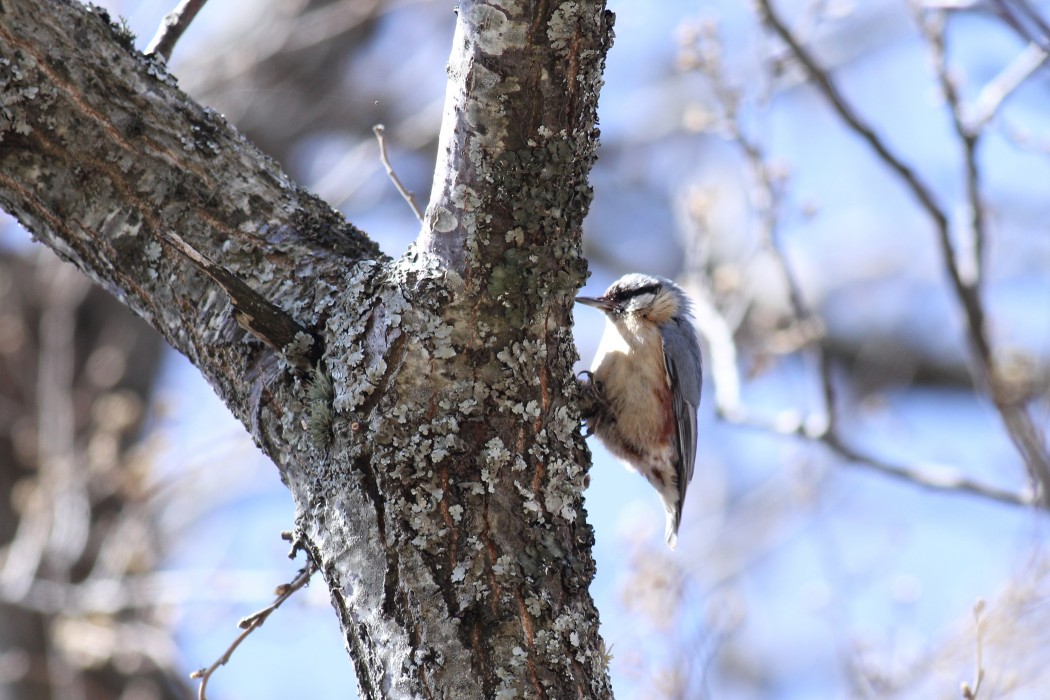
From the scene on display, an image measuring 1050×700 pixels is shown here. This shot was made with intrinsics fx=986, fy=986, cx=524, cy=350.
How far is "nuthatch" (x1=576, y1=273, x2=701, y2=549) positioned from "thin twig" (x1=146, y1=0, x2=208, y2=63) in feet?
6.03

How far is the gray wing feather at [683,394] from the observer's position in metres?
3.62

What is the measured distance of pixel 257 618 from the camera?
190 centimetres

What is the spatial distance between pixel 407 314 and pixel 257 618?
66 cm

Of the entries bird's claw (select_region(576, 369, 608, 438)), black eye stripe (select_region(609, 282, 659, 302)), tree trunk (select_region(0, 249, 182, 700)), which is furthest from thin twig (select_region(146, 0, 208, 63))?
tree trunk (select_region(0, 249, 182, 700))

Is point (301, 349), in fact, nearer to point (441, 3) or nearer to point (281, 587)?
point (281, 587)

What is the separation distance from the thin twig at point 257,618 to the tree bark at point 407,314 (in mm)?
148

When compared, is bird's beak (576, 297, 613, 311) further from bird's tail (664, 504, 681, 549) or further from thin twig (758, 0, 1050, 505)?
thin twig (758, 0, 1050, 505)

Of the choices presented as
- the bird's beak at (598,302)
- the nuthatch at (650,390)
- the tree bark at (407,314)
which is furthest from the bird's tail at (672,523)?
the tree bark at (407,314)

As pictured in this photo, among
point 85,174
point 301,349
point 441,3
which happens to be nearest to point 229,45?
point 441,3

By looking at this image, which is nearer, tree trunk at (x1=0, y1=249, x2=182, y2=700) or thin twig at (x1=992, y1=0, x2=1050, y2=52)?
thin twig at (x1=992, y1=0, x2=1050, y2=52)

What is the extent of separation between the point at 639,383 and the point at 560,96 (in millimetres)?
1899

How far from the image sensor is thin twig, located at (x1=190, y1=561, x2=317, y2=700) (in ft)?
6.16

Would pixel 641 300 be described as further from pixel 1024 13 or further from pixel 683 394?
pixel 1024 13

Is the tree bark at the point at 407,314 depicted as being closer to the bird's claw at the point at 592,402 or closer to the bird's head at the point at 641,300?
the bird's claw at the point at 592,402
